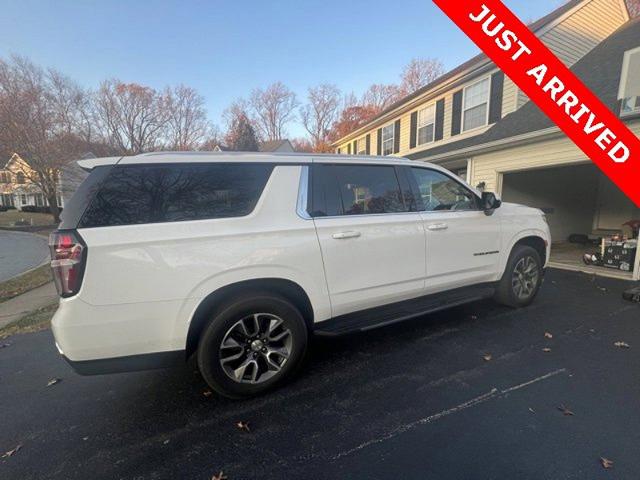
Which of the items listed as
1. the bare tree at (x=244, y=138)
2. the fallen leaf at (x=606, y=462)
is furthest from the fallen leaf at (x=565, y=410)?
the bare tree at (x=244, y=138)

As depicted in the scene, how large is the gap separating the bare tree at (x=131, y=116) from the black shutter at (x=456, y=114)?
1159 inches

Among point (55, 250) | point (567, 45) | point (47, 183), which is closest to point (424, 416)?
point (55, 250)

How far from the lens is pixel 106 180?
7.24ft

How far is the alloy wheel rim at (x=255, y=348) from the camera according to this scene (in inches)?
100.0

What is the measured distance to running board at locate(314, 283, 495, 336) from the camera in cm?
292

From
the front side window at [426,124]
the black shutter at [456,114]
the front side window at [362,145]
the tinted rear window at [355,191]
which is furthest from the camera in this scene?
the front side window at [362,145]

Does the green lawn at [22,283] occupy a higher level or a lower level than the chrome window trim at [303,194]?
lower

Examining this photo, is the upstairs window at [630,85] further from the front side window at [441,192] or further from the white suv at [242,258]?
the white suv at [242,258]

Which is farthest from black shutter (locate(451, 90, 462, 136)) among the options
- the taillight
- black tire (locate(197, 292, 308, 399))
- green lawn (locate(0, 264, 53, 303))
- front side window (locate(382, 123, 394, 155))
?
green lawn (locate(0, 264, 53, 303))

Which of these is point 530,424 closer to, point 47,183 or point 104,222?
Result: point 104,222

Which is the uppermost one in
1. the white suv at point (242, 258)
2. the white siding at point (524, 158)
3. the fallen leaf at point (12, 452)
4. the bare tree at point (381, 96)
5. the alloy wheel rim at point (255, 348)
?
the bare tree at point (381, 96)

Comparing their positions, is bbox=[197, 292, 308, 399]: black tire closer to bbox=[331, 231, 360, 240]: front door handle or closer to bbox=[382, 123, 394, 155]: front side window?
bbox=[331, 231, 360, 240]: front door handle

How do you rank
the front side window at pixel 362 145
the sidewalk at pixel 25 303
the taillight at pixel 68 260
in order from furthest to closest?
the front side window at pixel 362 145 < the sidewalk at pixel 25 303 < the taillight at pixel 68 260

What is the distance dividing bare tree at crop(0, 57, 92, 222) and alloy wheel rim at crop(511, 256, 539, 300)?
2774cm
